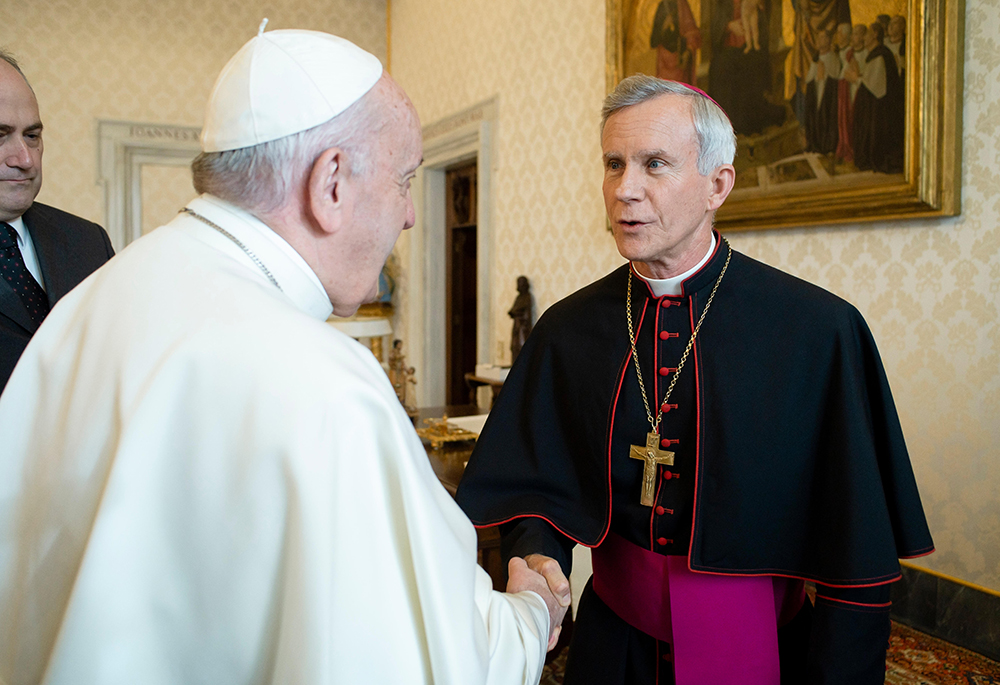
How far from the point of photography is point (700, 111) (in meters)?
1.83

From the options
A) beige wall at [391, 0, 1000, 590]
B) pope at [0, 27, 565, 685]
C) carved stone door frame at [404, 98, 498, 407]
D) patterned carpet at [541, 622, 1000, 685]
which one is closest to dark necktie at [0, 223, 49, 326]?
pope at [0, 27, 565, 685]

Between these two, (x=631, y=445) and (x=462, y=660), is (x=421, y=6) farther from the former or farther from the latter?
(x=462, y=660)

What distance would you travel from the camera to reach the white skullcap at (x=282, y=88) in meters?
1.20

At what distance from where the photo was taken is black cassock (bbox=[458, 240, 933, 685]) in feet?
5.44

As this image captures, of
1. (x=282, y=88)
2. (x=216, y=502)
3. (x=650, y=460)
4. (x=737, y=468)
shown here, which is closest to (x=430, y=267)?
(x=650, y=460)

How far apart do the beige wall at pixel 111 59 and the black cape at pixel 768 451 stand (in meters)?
7.41

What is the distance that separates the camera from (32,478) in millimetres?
1086

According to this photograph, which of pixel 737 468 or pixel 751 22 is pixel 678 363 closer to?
pixel 737 468

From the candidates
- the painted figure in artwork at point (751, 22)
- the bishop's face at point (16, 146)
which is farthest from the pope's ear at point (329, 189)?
the painted figure in artwork at point (751, 22)

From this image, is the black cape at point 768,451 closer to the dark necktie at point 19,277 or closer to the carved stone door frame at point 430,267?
the dark necktie at point 19,277

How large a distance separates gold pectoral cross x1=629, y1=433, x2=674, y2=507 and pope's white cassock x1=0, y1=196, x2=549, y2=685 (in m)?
0.80

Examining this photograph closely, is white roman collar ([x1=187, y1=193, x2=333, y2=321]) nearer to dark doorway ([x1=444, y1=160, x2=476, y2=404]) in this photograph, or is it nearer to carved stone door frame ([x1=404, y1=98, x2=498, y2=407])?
carved stone door frame ([x1=404, y1=98, x2=498, y2=407])

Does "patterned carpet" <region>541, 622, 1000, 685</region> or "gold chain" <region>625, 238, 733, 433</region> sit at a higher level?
"gold chain" <region>625, 238, 733, 433</region>

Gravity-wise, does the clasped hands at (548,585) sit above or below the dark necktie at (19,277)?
below
